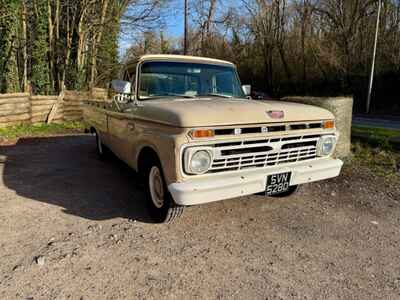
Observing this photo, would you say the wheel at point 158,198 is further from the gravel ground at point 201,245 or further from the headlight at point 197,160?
the headlight at point 197,160

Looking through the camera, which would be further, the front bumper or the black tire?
the black tire

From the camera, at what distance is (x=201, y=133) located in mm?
→ 3115

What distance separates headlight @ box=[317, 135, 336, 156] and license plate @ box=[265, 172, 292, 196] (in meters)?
0.65

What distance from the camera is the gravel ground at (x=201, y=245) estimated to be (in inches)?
106

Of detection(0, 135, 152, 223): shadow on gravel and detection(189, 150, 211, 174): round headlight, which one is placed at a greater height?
detection(189, 150, 211, 174): round headlight

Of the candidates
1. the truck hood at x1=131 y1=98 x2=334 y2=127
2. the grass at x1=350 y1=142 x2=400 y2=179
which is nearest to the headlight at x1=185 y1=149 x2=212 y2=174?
the truck hood at x1=131 y1=98 x2=334 y2=127

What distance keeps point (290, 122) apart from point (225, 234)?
4.65 ft

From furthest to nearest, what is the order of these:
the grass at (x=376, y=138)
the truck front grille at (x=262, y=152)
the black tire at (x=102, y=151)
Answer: the grass at (x=376, y=138) < the black tire at (x=102, y=151) < the truck front grille at (x=262, y=152)

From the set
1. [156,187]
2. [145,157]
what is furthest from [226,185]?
[145,157]

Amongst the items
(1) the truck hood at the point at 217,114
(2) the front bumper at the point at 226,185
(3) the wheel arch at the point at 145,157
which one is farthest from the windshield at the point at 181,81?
(2) the front bumper at the point at 226,185

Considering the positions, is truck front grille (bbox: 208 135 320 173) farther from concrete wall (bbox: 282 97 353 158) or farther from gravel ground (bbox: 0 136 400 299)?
concrete wall (bbox: 282 97 353 158)

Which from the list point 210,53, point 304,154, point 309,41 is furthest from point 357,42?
point 304,154

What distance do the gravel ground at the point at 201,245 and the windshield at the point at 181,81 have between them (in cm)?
153

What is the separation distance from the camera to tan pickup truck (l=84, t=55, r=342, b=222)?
3.14 metres
